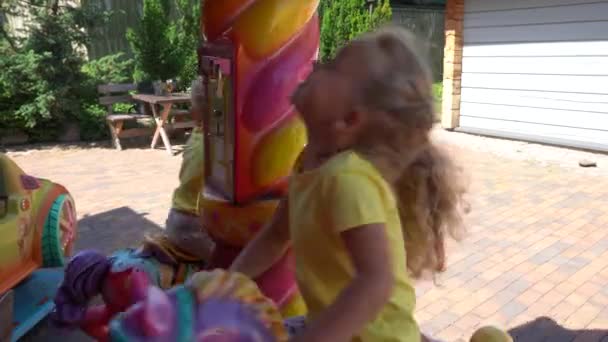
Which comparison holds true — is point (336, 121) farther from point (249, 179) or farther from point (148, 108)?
point (148, 108)

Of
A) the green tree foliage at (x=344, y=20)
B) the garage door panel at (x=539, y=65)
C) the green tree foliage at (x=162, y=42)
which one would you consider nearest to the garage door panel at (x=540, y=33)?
the garage door panel at (x=539, y=65)

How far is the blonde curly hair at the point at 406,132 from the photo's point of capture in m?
1.25

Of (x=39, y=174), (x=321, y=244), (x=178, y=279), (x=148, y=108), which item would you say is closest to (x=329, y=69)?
(x=321, y=244)

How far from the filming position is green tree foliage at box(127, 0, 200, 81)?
10836mm

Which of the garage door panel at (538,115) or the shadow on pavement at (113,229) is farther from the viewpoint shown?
the garage door panel at (538,115)

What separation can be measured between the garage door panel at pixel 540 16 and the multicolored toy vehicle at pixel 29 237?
7.36m

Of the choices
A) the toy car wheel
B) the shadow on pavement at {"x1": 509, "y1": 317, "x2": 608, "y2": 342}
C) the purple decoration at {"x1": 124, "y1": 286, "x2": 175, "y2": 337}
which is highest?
the purple decoration at {"x1": 124, "y1": 286, "x2": 175, "y2": 337}

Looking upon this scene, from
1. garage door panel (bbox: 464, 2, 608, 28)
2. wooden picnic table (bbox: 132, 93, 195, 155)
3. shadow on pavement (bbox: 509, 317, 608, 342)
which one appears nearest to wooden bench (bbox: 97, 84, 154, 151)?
wooden picnic table (bbox: 132, 93, 195, 155)

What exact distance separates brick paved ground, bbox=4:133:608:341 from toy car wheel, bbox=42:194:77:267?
42 centimetres

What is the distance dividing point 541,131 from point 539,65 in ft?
3.24

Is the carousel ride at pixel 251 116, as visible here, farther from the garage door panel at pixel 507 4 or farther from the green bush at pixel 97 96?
the green bush at pixel 97 96

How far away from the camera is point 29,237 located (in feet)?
11.1

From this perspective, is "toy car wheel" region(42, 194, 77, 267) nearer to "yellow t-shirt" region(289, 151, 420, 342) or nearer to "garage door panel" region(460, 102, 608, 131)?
"yellow t-shirt" region(289, 151, 420, 342)

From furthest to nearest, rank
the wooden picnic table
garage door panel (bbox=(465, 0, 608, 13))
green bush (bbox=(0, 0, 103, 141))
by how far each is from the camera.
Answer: green bush (bbox=(0, 0, 103, 141)) → the wooden picnic table → garage door panel (bbox=(465, 0, 608, 13))
